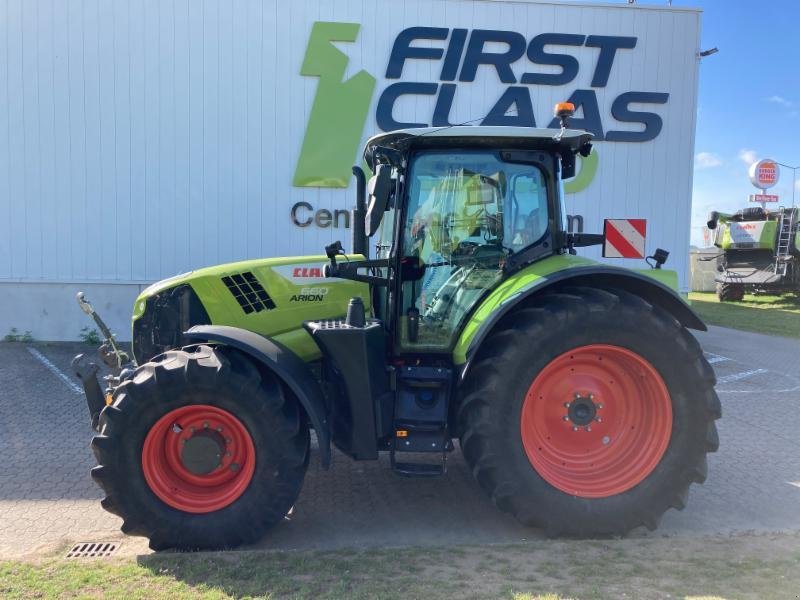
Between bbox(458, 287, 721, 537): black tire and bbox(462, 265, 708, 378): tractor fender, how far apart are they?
0.35 ft

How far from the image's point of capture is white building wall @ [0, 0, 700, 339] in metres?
8.94

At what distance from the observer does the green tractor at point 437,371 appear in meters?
3.32

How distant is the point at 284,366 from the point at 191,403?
531 mm

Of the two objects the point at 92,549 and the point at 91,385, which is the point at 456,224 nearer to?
the point at 91,385

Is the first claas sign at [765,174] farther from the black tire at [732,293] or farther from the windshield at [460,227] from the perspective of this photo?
the windshield at [460,227]

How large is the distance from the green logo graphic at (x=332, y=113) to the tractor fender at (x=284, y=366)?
6149 mm

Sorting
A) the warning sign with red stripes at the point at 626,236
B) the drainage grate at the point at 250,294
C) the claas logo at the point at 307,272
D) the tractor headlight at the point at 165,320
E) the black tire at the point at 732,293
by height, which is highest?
the warning sign with red stripes at the point at 626,236

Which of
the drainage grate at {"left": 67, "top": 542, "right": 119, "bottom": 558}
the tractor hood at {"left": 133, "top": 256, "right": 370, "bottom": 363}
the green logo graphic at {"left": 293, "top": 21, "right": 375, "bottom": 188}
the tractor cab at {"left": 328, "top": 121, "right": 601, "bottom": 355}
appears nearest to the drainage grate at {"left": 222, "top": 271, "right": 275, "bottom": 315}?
the tractor hood at {"left": 133, "top": 256, "right": 370, "bottom": 363}

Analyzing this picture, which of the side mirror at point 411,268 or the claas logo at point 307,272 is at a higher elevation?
the side mirror at point 411,268

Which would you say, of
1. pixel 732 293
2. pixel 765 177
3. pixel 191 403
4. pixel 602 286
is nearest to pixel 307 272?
pixel 191 403

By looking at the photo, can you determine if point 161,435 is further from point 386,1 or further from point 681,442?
point 386,1

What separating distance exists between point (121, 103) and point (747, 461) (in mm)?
9074

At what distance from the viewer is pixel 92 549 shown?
341 cm

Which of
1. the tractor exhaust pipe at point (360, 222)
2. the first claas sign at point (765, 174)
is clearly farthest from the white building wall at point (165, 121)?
the first claas sign at point (765, 174)
